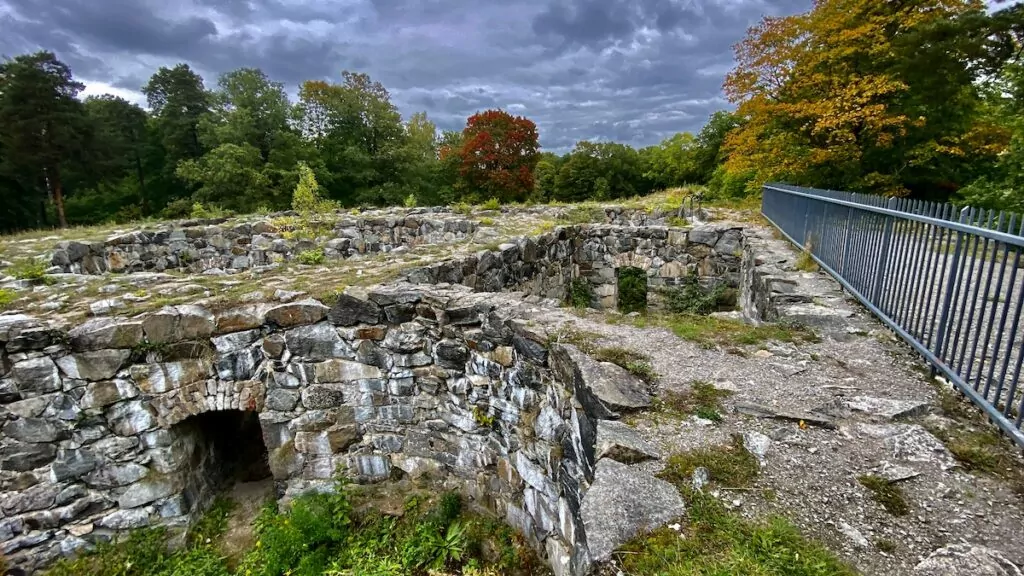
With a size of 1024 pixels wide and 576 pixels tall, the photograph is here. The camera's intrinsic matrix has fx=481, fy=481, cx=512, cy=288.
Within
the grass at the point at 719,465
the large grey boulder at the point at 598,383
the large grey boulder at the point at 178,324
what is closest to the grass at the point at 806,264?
the large grey boulder at the point at 598,383

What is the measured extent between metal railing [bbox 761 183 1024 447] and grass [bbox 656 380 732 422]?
4.27 feet

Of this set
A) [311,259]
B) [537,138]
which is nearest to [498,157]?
[537,138]

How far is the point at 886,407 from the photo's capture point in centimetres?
286

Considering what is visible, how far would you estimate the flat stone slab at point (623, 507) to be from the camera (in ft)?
6.91

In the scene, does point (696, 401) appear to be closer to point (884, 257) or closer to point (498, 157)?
point (884, 257)

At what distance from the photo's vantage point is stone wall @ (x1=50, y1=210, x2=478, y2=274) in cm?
1108

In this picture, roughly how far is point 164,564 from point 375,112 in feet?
102

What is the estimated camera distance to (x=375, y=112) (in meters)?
31.6

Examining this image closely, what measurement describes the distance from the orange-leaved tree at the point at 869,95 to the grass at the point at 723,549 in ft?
37.8

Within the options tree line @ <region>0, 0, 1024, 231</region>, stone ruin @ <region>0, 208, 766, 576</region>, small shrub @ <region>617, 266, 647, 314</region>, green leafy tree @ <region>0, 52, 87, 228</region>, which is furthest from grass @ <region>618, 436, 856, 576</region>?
green leafy tree @ <region>0, 52, 87, 228</region>

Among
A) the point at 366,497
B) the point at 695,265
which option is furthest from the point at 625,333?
the point at 695,265

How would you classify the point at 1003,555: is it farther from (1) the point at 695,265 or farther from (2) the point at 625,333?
(1) the point at 695,265

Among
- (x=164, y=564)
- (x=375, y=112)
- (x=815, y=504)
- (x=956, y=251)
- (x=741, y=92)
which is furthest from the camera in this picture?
(x=375, y=112)

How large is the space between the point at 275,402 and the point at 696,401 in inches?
155
